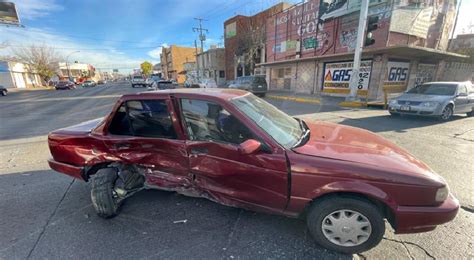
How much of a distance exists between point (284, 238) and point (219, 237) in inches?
29.1

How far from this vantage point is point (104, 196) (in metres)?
2.73

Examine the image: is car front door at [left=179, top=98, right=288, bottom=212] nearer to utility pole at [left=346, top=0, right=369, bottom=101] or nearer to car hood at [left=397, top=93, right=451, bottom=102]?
car hood at [left=397, top=93, right=451, bottom=102]

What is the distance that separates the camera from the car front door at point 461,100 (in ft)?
27.9

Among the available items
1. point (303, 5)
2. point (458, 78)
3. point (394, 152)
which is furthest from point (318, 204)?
point (458, 78)

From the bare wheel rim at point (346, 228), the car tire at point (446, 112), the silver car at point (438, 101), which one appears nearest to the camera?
the bare wheel rim at point (346, 228)

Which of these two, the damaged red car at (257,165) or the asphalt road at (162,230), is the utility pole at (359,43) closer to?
the asphalt road at (162,230)

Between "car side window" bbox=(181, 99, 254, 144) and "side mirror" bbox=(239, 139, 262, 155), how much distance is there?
22 centimetres

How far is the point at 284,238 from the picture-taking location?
2498mm

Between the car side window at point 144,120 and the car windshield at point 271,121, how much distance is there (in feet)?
2.91

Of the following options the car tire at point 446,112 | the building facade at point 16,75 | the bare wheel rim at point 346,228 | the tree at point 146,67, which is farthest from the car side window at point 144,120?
the tree at point 146,67

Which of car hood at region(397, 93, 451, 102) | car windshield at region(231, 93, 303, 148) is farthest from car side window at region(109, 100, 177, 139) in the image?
car hood at region(397, 93, 451, 102)

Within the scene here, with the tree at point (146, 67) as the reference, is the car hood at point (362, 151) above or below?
below

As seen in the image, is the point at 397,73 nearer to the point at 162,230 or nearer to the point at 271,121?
the point at 271,121

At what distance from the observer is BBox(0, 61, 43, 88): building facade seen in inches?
1523
